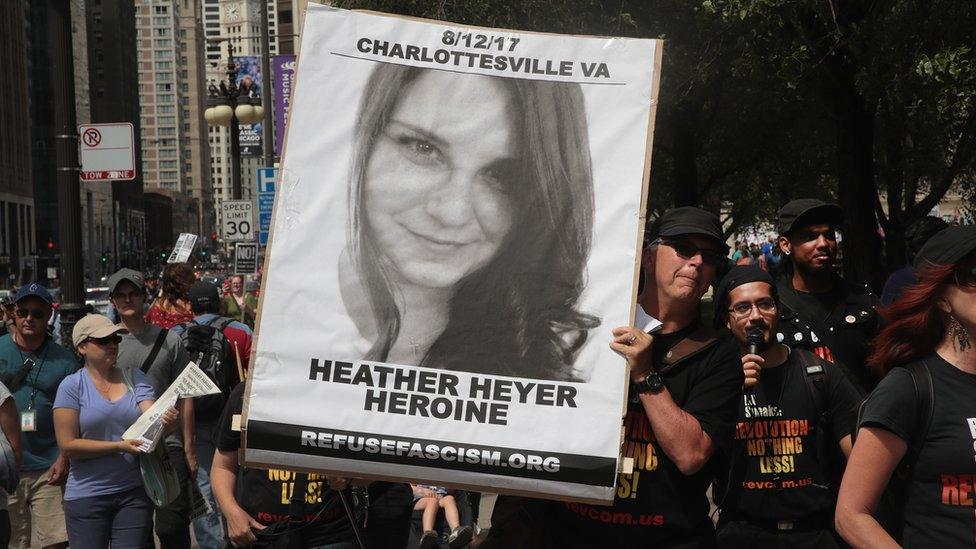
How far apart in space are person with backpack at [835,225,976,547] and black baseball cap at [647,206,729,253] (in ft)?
2.05

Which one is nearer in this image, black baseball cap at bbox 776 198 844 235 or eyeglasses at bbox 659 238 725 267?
eyeglasses at bbox 659 238 725 267

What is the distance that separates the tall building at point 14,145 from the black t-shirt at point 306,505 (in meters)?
97.5

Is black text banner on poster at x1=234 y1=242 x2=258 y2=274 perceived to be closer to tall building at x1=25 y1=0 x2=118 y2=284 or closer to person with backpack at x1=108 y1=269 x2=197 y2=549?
person with backpack at x1=108 y1=269 x2=197 y2=549

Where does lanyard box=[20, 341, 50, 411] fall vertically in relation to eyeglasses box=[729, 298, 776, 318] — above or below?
below

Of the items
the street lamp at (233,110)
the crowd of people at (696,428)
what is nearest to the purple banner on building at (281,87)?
the street lamp at (233,110)

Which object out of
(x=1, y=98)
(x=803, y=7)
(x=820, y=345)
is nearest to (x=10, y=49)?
(x=1, y=98)

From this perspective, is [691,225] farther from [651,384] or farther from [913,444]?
[913,444]

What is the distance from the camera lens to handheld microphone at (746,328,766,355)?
4414 mm

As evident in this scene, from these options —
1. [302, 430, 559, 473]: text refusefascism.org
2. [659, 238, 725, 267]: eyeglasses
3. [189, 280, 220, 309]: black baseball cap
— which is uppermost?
[659, 238, 725, 267]: eyeglasses

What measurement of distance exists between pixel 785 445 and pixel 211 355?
4839mm

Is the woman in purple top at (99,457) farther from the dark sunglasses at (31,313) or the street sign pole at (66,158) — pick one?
the street sign pole at (66,158)

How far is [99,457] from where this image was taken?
6422 mm

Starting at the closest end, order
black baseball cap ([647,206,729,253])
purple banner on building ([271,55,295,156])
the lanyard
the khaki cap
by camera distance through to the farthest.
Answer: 1. black baseball cap ([647,206,729,253])
2. the khaki cap
3. the lanyard
4. purple banner on building ([271,55,295,156])

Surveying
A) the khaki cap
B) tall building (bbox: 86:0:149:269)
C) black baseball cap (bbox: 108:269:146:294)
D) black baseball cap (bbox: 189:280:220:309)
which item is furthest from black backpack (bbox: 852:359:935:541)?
tall building (bbox: 86:0:149:269)
